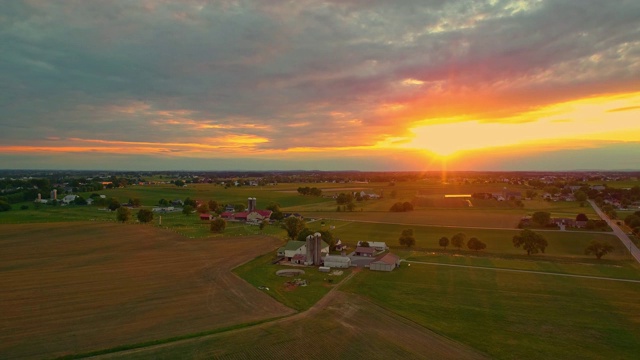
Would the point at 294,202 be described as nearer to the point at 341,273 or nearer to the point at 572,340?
the point at 341,273

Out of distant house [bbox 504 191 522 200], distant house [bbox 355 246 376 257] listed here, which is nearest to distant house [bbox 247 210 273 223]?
distant house [bbox 355 246 376 257]

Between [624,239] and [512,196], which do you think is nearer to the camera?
[624,239]

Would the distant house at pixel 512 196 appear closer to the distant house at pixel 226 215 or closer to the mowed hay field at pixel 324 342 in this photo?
the distant house at pixel 226 215

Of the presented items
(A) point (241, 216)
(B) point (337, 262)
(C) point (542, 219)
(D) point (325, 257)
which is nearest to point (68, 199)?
(A) point (241, 216)

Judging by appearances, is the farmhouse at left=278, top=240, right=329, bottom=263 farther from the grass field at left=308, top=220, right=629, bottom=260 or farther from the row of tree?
the row of tree

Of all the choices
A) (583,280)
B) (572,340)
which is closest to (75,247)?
(572,340)

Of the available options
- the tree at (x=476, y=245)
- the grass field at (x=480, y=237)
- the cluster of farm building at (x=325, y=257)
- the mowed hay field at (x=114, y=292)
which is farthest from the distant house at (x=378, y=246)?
the mowed hay field at (x=114, y=292)

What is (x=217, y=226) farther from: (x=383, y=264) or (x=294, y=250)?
(x=383, y=264)
